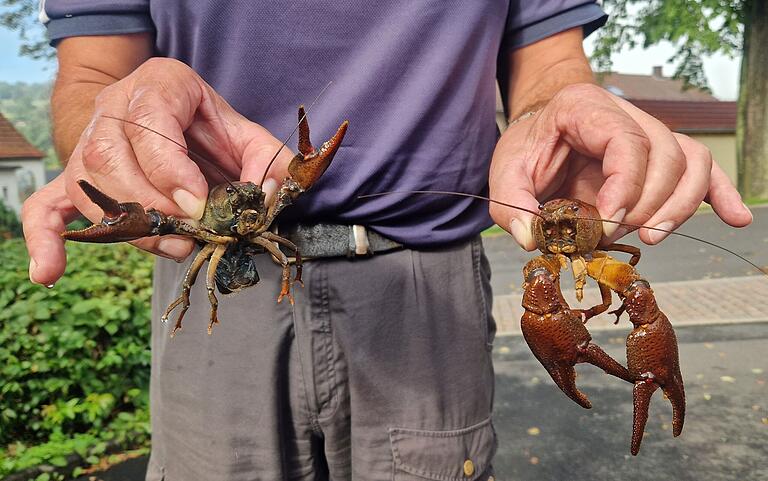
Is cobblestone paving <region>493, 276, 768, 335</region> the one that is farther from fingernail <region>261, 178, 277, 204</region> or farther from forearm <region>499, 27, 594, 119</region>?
fingernail <region>261, 178, 277, 204</region>

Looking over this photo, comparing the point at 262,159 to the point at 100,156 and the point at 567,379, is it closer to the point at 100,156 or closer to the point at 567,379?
the point at 100,156

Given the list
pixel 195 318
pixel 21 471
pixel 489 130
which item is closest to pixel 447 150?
pixel 489 130

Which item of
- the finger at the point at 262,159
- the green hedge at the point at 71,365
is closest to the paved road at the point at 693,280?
the green hedge at the point at 71,365

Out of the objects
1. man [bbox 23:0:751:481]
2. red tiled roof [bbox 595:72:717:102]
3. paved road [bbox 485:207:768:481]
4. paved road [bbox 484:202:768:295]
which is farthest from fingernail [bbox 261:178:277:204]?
red tiled roof [bbox 595:72:717:102]

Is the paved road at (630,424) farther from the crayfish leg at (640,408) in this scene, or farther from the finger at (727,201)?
the finger at (727,201)

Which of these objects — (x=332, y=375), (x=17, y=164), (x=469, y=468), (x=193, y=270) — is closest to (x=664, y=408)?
(x=469, y=468)

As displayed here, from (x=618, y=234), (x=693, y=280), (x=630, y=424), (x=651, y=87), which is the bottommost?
(x=693, y=280)

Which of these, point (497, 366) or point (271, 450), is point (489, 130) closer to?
point (271, 450)
